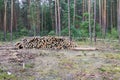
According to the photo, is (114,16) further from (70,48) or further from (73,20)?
(70,48)

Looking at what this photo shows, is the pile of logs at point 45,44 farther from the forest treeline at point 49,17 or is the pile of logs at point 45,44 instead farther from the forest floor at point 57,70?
the forest treeline at point 49,17

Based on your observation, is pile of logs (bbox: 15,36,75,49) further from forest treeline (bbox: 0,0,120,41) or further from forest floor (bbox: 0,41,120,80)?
forest treeline (bbox: 0,0,120,41)

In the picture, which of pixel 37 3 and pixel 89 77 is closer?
pixel 89 77

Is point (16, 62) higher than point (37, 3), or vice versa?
point (37, 3)

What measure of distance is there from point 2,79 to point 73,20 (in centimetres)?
2890

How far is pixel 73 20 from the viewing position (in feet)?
118

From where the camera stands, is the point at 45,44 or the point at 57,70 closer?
the point at 57,70

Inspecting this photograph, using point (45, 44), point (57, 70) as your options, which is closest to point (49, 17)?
point (45, 44)

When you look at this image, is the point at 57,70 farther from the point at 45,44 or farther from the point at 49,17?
the point at 49,17

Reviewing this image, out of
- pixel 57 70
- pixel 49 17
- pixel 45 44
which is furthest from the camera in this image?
pixel 49 17

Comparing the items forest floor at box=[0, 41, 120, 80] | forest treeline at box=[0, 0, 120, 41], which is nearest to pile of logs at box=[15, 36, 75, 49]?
forest floor at box=[0, 41, 120, 80]

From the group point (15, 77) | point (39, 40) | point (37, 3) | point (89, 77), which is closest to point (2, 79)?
point (15, 77)

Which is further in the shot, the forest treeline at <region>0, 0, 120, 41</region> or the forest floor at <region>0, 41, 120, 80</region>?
the forest treeline at <region>0, 0, 120, 41</region>

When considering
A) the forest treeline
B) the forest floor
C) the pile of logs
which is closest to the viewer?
the forest floor
